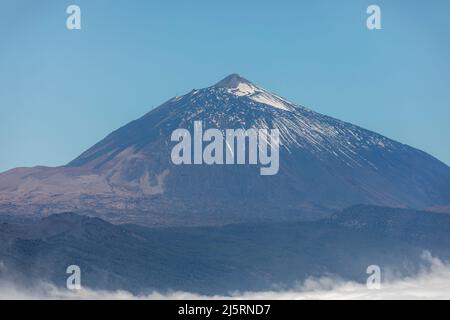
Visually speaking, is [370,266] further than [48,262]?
Yes

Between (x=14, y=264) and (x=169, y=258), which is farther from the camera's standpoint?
(x=169, y=258)

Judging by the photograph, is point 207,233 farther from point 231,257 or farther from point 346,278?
point 346,278
